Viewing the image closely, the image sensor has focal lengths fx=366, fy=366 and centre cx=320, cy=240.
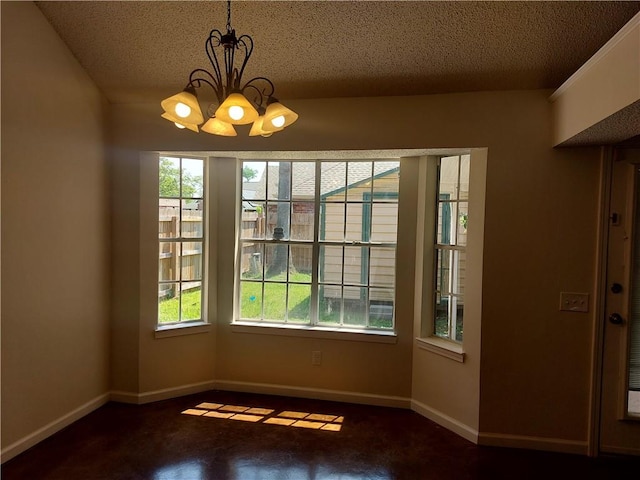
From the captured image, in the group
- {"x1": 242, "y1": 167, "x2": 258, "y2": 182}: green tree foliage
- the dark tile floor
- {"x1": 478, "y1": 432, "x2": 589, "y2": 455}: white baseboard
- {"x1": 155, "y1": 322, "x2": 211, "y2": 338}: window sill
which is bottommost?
the dark tile floor

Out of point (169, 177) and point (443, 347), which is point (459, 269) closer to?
point (443, 347)

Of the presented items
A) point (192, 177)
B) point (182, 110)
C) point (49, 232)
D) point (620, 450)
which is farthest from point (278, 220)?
point (620, 450)

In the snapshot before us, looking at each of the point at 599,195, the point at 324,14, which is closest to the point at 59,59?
the point at 324,14

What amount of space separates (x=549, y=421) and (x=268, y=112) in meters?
2.69

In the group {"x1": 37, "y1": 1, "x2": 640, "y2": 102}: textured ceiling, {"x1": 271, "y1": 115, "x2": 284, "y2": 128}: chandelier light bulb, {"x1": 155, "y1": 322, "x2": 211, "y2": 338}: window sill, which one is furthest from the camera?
{"x1": 155, "y1": 322, "x2": 211, "y2": 338}: window sill

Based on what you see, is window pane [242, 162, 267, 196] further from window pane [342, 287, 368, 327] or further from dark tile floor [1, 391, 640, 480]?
dark tile floor [1, 391, 640, 480]

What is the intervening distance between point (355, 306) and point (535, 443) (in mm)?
1581

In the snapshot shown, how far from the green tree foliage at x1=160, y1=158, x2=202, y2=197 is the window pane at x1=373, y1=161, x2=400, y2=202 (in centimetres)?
154

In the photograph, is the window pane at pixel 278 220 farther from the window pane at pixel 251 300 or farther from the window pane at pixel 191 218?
the window pane at pixel 191 218

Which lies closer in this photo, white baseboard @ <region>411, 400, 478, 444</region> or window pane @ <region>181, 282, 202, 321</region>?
white baseboard @ <region>411, 400, 478, 444</region>

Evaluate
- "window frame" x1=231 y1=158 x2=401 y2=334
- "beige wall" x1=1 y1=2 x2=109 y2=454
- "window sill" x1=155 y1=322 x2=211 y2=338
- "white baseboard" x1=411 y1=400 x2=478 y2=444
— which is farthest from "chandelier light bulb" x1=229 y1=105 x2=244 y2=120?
"white baseboard" x1=411 y1=400 x2=478 y2=444

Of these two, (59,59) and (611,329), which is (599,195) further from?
(59,59)

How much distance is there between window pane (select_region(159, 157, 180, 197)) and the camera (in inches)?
121

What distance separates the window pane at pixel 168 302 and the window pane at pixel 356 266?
147 centimetres
